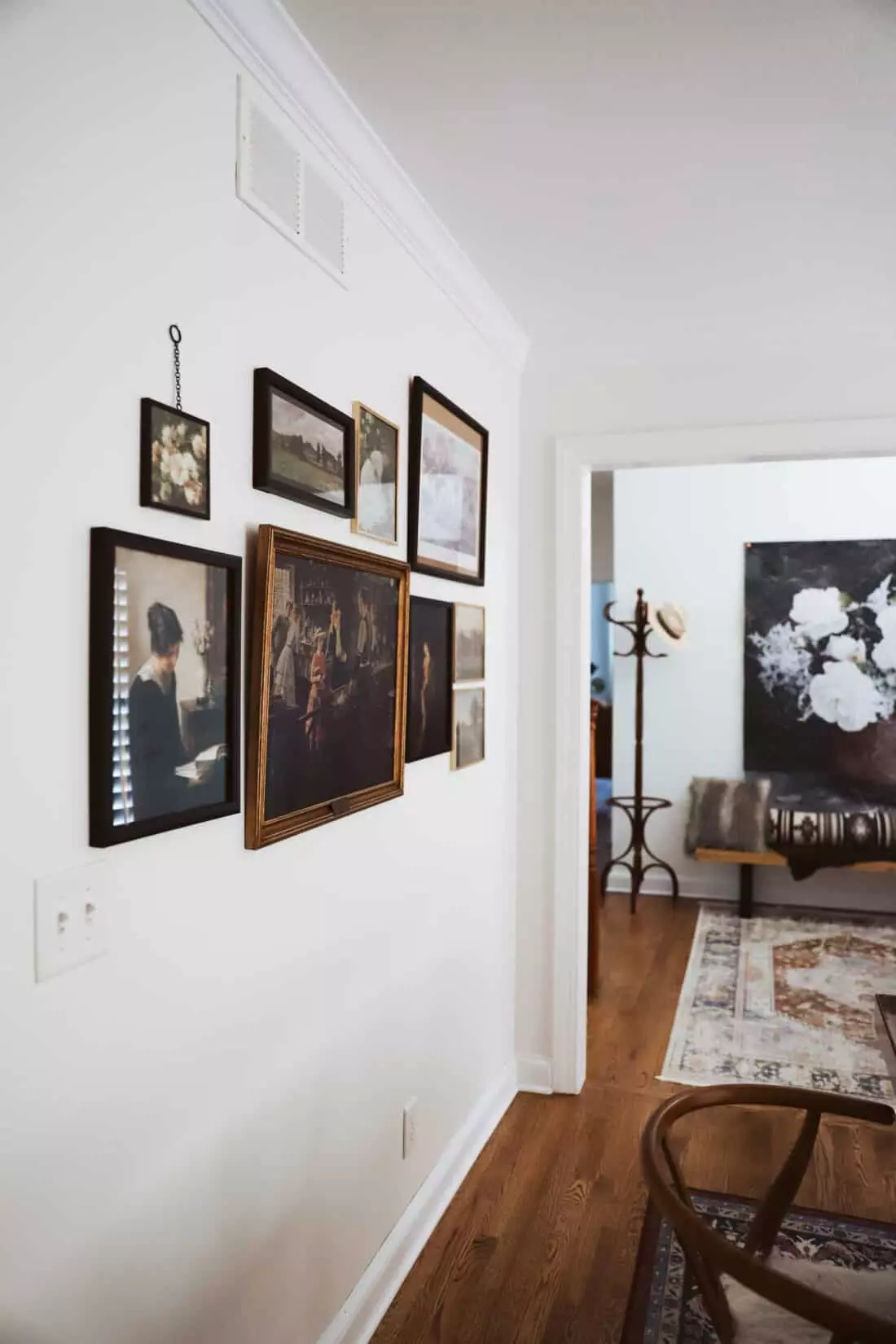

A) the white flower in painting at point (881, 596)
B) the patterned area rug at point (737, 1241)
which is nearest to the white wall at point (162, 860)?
the patterned area rug at point (737, 1241)

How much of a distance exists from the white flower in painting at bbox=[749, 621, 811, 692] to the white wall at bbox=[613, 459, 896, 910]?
5.1 inches

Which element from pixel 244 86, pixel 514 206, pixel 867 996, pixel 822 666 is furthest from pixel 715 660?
pixel 244 86

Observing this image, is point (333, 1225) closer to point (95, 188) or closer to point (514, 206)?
point (95, 188)

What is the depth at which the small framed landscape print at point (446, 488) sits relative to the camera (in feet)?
8.01

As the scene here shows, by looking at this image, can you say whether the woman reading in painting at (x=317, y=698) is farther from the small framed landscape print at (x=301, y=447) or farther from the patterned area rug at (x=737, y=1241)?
the patterned area rug at (x=737, y=1241)

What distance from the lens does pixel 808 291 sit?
Answer: 9.52 feet

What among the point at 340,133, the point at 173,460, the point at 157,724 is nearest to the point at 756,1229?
the point at 157,724

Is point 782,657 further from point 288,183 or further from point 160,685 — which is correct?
point 160,685

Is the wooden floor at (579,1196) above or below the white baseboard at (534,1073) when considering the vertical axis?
below

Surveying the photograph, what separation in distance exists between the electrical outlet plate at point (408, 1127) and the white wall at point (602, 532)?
18.2 feet

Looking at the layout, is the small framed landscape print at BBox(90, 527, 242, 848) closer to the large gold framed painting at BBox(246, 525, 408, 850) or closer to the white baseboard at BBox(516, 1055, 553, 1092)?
the large gold framed painting at BBox(246, 525, 408, 850)

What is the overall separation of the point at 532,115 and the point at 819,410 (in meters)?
1.49

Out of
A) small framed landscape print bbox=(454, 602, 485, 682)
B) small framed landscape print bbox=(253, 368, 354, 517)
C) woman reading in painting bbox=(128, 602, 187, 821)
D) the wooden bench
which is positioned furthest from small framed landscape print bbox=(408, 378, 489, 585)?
the wooden bench

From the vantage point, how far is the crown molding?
1.60m
